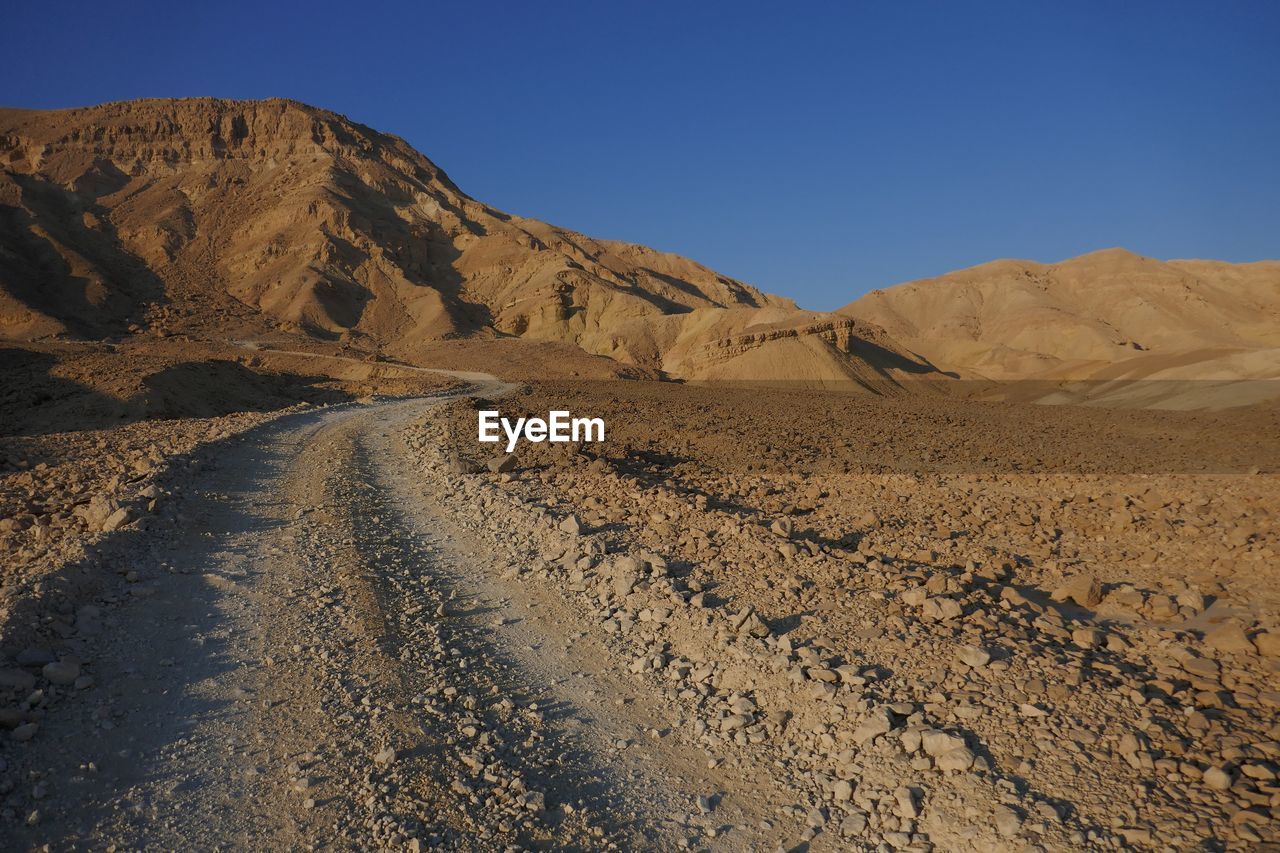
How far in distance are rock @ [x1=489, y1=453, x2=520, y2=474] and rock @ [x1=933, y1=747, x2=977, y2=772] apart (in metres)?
8.40

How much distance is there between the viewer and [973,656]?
4.90 meters

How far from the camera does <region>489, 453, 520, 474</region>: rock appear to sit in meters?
11.4

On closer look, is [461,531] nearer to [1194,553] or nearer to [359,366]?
[1194,553]

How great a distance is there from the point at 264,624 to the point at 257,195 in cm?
8936

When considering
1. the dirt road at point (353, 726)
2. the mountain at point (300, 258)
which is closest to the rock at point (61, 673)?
the dirt road at point (353, 726)

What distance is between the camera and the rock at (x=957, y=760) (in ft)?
12.9

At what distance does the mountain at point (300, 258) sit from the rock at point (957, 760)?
43.1m

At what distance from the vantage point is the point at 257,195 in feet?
265

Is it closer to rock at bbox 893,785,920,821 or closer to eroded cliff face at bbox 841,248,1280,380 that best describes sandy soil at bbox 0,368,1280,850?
rock at bbox 893,785,920,821

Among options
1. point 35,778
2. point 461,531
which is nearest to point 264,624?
point 35,778

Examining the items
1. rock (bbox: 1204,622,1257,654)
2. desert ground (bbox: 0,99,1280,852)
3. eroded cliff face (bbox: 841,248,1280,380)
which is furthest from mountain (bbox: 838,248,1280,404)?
rock (bbox: 1204,622,1257,654)

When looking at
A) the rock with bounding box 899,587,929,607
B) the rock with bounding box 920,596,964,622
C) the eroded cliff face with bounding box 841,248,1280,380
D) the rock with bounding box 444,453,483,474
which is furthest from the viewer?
the eroded cliff face with bounding box 841,248,1280,380

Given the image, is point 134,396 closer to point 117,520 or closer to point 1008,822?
point 117,520

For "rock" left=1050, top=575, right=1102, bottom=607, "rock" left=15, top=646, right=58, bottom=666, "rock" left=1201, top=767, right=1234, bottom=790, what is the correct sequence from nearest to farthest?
"rock" left=1201, top=767, right=1234, bottom=790
"rock" left=15, top=646, right=58, bottom=666
"rock" left=1050, top=575, right=1102, bottom=607
